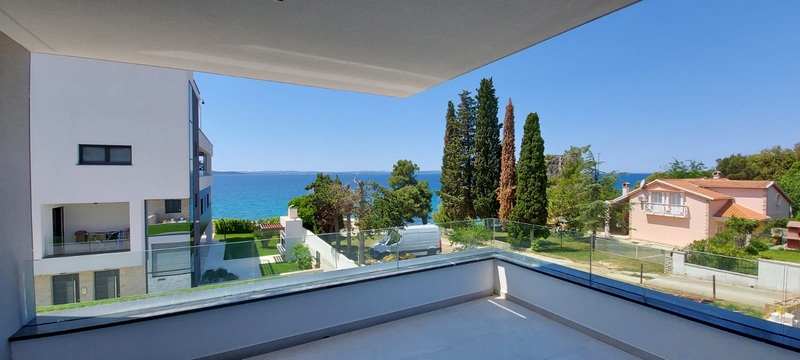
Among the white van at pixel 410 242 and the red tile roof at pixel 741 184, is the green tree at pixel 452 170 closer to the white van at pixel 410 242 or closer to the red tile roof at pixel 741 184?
the white van at pixel 410 242

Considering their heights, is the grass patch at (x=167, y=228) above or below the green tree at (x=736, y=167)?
below

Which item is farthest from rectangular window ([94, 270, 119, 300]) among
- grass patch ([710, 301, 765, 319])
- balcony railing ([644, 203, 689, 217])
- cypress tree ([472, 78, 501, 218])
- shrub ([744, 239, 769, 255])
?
balcony railing ([644, 203, 689, 217])

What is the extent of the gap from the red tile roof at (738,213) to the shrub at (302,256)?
19.3 m

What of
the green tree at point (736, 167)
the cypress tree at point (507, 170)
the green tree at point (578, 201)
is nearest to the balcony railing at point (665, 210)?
the green tree at point (578, 201)

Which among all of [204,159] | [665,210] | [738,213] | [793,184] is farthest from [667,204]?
[204,159]

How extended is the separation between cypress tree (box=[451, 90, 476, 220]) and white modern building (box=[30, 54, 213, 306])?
1164 cm

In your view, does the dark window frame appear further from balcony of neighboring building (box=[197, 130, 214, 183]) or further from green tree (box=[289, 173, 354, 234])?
green tree (box=[289, 173, 354, 234])

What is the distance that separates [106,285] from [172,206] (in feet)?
23.6

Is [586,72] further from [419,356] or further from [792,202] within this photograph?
[419,356]

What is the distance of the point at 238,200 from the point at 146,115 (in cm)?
5468

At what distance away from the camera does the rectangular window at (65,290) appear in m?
2.35

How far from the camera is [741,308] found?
8.09 ft

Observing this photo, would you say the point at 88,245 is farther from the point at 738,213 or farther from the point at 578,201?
the point at 738,213

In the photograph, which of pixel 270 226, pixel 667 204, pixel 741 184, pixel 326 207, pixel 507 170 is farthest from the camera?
pixel 270 226
